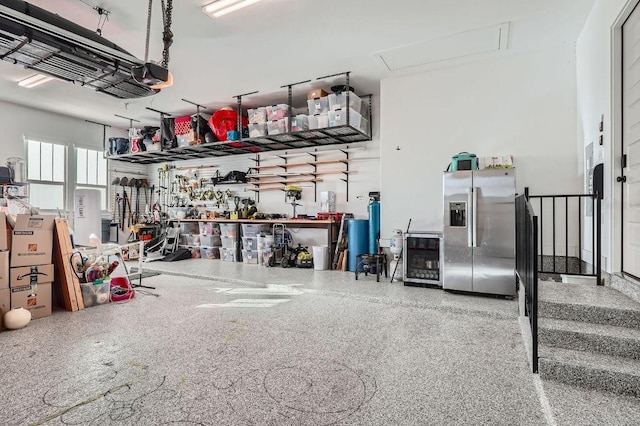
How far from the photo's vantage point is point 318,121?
6297 mm

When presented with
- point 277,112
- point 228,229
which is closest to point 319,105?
point 277,112

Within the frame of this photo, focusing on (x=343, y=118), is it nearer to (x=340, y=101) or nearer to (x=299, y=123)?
(x=340, y=101)

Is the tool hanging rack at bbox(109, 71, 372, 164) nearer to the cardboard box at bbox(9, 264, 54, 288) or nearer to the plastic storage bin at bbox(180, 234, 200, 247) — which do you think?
the plastic storage bin at bbox(180, 234, 200, 247)

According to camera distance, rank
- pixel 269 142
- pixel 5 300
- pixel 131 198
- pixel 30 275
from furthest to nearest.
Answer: pixel 131 198, pixel 269 142, pixel 30 275, pixel 5 300

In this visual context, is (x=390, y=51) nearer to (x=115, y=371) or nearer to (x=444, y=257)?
(x=444, y=257)

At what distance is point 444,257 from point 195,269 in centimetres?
488

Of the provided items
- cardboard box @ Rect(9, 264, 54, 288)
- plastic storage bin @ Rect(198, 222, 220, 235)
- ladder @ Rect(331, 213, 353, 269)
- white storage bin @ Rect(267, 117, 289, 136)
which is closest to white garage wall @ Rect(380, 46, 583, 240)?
ladder @ Rect(331, 213, 353, 269)

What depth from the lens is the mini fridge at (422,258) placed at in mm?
5156

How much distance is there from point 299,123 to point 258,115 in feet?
3.43

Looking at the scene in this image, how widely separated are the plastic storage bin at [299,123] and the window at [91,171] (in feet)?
20.1

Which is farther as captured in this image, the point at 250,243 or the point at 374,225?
the point at 250,243

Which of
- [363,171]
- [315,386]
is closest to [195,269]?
[363,171]

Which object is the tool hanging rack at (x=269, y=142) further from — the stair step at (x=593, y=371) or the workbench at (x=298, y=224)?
the stair step at (x=593, y=371)

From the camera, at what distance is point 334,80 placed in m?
6.18
